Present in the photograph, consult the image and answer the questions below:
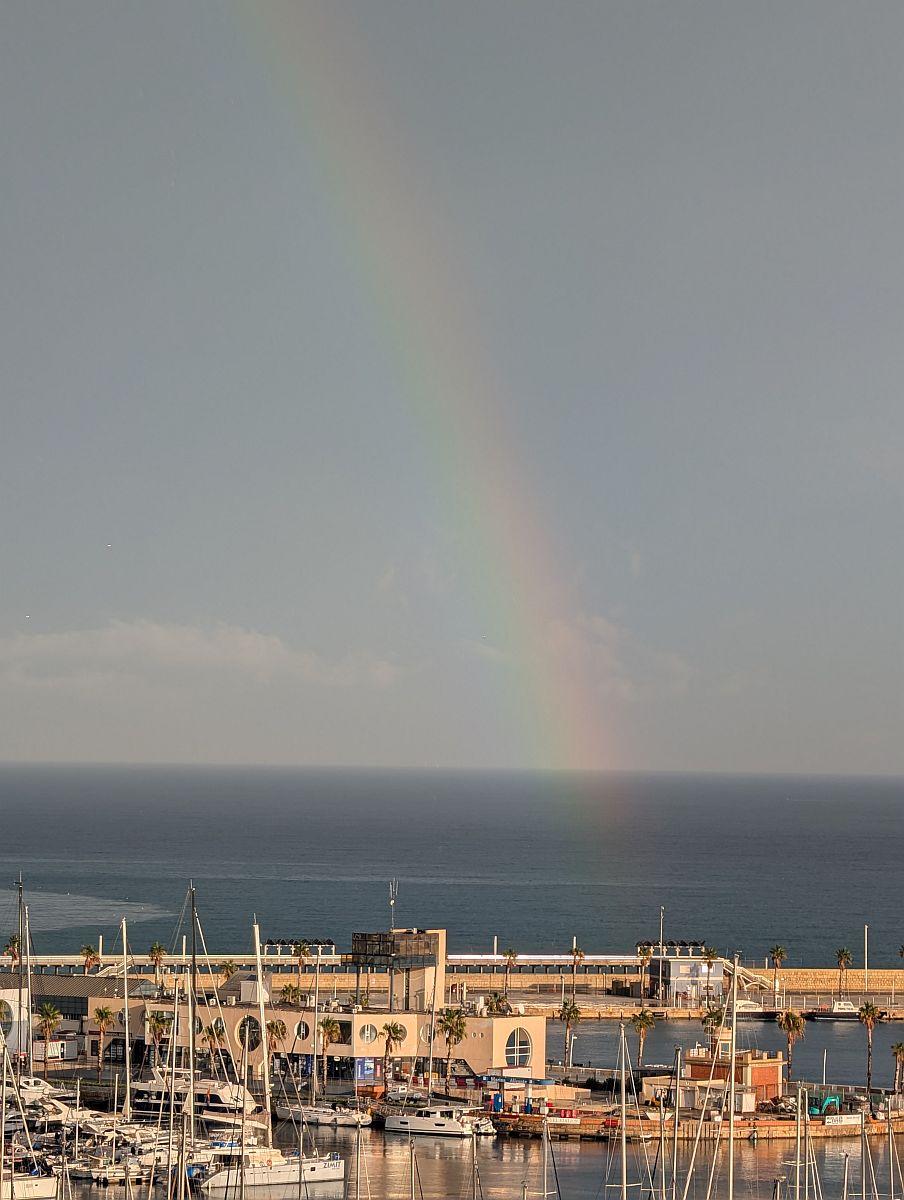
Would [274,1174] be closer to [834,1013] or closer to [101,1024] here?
[101,1024]

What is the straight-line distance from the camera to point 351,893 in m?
175

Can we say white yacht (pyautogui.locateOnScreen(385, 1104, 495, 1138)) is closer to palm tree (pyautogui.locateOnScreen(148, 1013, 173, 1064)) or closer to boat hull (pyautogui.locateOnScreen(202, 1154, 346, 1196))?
boat hull (pyautogui.locateOnScreen(202, 1154, 346, 1196))

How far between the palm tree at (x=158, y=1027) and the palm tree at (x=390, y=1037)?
25.5ft

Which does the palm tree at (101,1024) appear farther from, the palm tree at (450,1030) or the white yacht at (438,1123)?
the white yacht at (438,1123)

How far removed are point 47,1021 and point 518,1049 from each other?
17.2m

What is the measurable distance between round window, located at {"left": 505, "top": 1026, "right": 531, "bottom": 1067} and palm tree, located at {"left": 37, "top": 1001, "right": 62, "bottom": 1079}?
53.9 feet

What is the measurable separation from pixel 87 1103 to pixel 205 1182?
1216 centimetres

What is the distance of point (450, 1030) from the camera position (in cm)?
6341

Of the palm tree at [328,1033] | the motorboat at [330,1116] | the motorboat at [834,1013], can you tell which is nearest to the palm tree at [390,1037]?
the palm tree at [328,1033]

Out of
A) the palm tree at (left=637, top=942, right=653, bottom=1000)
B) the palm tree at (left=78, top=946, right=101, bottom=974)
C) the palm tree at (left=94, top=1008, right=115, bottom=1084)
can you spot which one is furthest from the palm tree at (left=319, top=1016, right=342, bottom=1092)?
the palm tree at (left=637, top=942, right=653, bottom=1000)

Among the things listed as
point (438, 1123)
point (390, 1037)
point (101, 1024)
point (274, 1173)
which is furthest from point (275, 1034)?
point (274, 1173)

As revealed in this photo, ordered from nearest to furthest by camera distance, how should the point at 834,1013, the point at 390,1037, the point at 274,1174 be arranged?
the point at 274,1174
the point at 390,1037
the point at 834,1013

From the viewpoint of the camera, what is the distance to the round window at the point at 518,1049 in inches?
2552

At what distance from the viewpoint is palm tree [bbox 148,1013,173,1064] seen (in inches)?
2498
